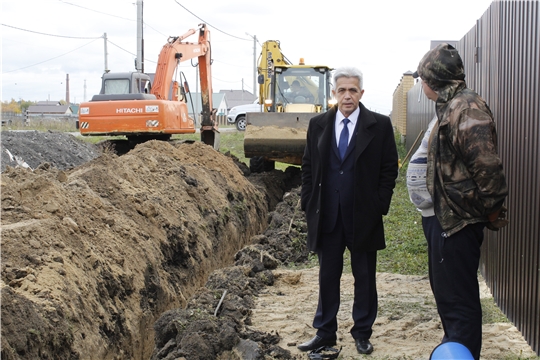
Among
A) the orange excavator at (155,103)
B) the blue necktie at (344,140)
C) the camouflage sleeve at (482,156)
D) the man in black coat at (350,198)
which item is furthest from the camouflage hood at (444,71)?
the orange excavator at (155,103)

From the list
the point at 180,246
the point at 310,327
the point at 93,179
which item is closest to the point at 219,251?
the point at 180,246

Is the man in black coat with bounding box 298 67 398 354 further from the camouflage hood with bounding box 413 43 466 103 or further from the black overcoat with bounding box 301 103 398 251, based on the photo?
the camouflage hood with bounding box 413 43 466 103

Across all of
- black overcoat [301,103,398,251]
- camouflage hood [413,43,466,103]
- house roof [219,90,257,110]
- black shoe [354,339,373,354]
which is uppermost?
house roof [219,90,257,110]

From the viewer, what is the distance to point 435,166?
365 cm

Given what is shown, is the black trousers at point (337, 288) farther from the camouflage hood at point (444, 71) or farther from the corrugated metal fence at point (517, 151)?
the camouflage hood at point (444, 71)

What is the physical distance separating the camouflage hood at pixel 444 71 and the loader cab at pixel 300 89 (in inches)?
435

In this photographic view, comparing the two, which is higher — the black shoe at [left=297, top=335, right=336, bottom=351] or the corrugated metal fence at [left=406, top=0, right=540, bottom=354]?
the corrugated metal fence at [left=406, top=0, right=540, bottom=354]

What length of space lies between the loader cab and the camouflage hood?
11054 millimetres

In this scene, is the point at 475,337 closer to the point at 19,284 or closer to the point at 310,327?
the point at 310,327

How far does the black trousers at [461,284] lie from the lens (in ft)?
11.7

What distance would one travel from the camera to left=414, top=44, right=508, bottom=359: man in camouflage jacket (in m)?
3.41

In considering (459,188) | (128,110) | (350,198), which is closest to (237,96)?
(128,110)

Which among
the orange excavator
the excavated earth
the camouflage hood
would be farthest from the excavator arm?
the camouflage hood

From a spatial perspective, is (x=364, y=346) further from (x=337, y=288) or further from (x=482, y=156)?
(x=482, y=156)
